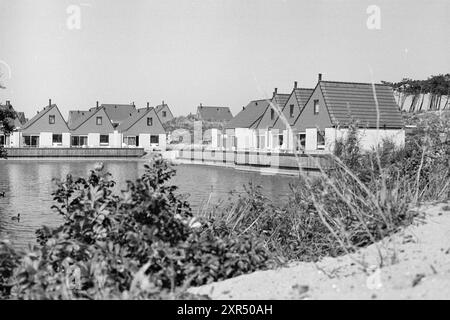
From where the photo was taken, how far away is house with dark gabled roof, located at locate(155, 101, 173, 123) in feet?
330

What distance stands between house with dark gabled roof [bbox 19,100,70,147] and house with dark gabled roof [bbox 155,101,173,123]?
1230 inches

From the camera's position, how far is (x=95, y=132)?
237 ft

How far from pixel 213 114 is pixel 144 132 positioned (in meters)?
28.8

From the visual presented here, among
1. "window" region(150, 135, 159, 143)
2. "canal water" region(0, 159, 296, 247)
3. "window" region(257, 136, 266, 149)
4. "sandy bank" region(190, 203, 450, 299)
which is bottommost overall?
"canal water" region(0, 159, 296, 247)

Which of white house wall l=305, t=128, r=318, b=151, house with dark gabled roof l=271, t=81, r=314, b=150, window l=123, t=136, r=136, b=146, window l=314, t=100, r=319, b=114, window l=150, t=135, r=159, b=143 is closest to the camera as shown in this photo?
white house wall l=305, t=128, r=318, b=151

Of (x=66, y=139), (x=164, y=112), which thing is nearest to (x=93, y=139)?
(x=66, y=139)

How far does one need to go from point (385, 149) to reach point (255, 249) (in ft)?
17.7

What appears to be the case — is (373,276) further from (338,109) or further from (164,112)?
(164,112)

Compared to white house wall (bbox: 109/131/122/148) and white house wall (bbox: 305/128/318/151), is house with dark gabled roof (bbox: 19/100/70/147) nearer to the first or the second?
white house wall (bbox: 109/131/122/148)

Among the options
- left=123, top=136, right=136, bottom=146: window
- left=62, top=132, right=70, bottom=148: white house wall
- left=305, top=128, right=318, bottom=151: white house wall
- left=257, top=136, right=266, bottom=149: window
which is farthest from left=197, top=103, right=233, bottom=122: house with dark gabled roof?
left=305, top=128, right=318, bottom=151: white house wall

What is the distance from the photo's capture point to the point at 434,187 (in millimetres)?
7840

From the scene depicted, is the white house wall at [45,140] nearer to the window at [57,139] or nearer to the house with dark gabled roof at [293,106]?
the window at [57,139]
